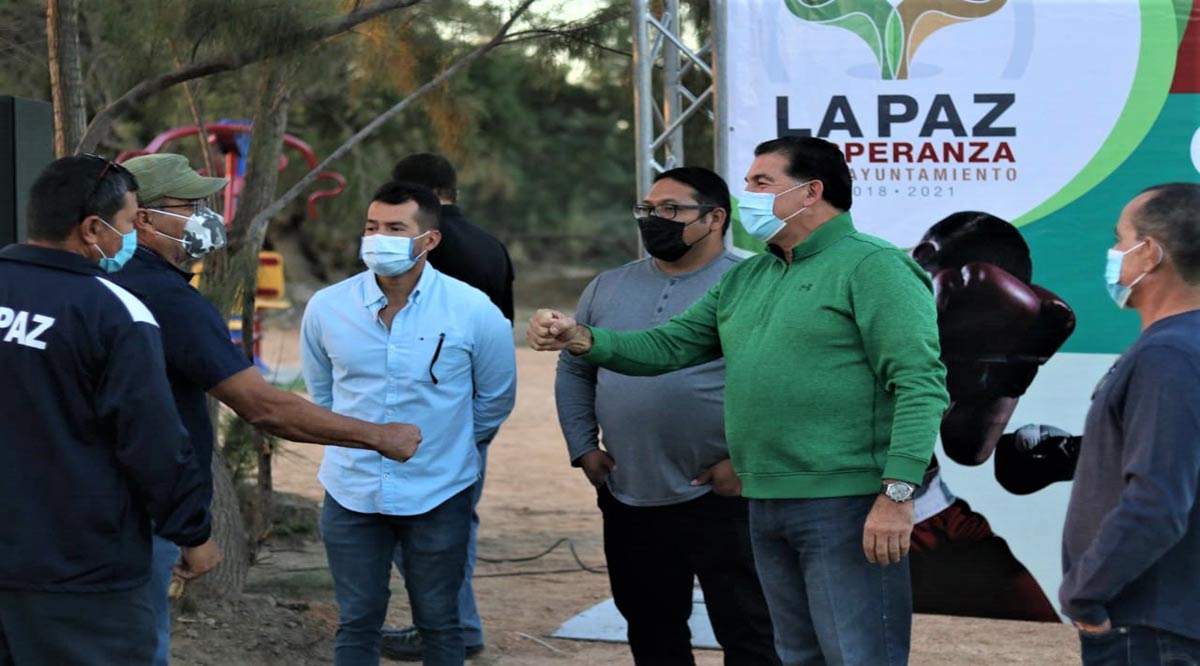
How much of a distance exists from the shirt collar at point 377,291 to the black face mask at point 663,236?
0.74 m

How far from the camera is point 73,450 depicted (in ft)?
10.2

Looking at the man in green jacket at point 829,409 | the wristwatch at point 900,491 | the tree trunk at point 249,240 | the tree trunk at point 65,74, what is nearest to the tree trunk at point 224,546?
the tree trunk at point 249,240

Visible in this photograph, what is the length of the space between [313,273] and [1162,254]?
27.2 m

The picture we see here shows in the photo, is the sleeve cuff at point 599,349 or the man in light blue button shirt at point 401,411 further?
the man in light blue button shirt at point 401,411

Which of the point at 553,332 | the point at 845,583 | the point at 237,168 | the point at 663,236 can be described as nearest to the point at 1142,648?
the point at 845,583

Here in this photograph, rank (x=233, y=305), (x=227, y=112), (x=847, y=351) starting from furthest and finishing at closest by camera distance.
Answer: (x=227, y=112), (x=233, y=305), (x=847, y=351)

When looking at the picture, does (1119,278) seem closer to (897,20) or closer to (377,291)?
(377,291)

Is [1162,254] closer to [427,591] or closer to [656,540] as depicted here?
[656,540]

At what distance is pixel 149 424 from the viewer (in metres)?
3.12

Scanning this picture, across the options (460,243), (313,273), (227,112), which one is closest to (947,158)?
(460,243)

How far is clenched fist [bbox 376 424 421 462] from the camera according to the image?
394cm

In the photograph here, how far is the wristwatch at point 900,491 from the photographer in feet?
11.4

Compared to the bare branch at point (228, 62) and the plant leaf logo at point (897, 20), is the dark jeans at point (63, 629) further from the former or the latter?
the plant leaf logo at point (897, 20)

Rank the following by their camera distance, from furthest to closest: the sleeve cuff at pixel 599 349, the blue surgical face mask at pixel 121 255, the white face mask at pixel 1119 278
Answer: the sleeve cuff at pixel 599 349
the blue surgical face mask at pixel 121 255
the white face mask at pixel 1119 278
